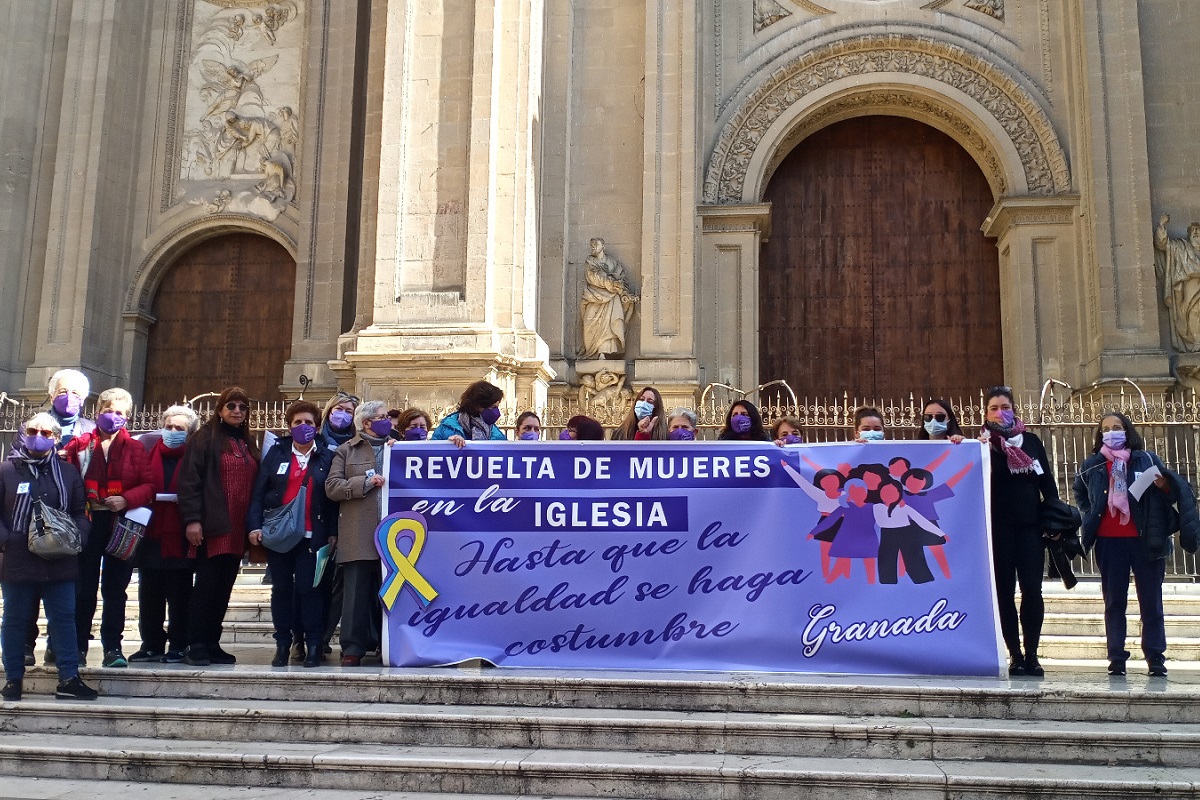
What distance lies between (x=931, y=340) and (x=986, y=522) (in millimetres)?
9954

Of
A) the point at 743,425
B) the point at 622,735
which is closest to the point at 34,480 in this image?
the point at 622,735

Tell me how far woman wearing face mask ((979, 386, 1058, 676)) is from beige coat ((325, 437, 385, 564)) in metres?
4.09

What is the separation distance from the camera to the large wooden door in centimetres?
1689

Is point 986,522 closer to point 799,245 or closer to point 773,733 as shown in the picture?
point 773,733

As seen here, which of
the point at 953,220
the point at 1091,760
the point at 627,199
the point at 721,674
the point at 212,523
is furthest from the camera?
the point at 953,220

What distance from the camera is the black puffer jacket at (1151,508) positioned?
7.45 meters

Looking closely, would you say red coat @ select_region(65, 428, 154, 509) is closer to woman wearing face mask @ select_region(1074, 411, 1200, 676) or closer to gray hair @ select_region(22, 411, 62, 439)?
gray hair @ select_region(22, 411, 62, 439)

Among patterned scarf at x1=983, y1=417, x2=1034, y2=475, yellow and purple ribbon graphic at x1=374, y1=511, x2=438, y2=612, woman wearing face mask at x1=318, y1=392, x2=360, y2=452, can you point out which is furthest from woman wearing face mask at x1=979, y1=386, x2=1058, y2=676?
woman wearing face mask at x1=318, y1=392, x2=360, y2=452

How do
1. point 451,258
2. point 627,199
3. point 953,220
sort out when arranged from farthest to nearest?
point 953,220 → point 627,199 → point 451,258

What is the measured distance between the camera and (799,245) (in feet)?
57.2

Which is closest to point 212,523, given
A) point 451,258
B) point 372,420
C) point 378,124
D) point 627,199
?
point 372,420

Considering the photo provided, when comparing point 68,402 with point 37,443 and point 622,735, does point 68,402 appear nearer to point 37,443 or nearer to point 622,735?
point 37,443

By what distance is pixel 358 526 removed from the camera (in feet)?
25.5

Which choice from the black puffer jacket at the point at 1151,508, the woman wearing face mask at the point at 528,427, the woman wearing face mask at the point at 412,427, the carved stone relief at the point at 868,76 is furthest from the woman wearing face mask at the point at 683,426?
the carved stone relief at the point at 868,76
